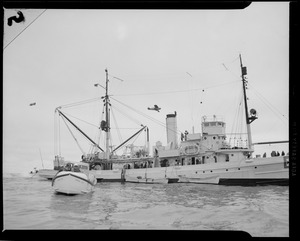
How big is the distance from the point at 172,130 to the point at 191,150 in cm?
349

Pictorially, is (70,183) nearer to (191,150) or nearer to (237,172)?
(237,172)

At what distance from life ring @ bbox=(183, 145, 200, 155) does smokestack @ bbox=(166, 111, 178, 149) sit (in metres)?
2.40

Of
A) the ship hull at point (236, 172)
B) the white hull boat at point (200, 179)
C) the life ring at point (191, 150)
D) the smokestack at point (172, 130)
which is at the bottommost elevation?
the white hull boat at point (200, 179)

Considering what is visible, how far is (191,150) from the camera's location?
85.1ft

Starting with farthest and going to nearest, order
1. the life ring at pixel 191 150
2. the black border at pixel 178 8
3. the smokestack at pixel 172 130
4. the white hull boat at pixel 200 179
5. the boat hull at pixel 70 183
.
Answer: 1. the smokestack at pixel 172 130
2. the life ring at pixel 191 150
3. the white hull boat at pixel 200 179
4. the boat hull at pixel 70 183
5. the black border at pixel 178 8

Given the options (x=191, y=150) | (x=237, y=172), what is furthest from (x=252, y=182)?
(x=191, y=150)

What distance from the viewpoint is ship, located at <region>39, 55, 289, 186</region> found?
68.1ft

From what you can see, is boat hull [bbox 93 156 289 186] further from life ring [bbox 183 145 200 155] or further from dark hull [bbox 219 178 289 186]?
life ring [bbox 183 145 200 155]

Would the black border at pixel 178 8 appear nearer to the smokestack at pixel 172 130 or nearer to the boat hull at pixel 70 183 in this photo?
the boat hull at pixel 70 183

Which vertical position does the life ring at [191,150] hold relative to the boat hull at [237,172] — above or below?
above

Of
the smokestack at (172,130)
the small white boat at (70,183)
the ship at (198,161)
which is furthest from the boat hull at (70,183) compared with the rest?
the smokestack at (172,130)

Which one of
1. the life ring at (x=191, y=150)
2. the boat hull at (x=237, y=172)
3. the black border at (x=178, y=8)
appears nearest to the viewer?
the black border at (x=178, y=8)

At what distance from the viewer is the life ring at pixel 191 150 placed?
2574 centimetres

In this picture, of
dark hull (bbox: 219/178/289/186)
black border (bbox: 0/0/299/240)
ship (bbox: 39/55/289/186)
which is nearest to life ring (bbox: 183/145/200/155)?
ship (bbox: 39/55/289/186)
